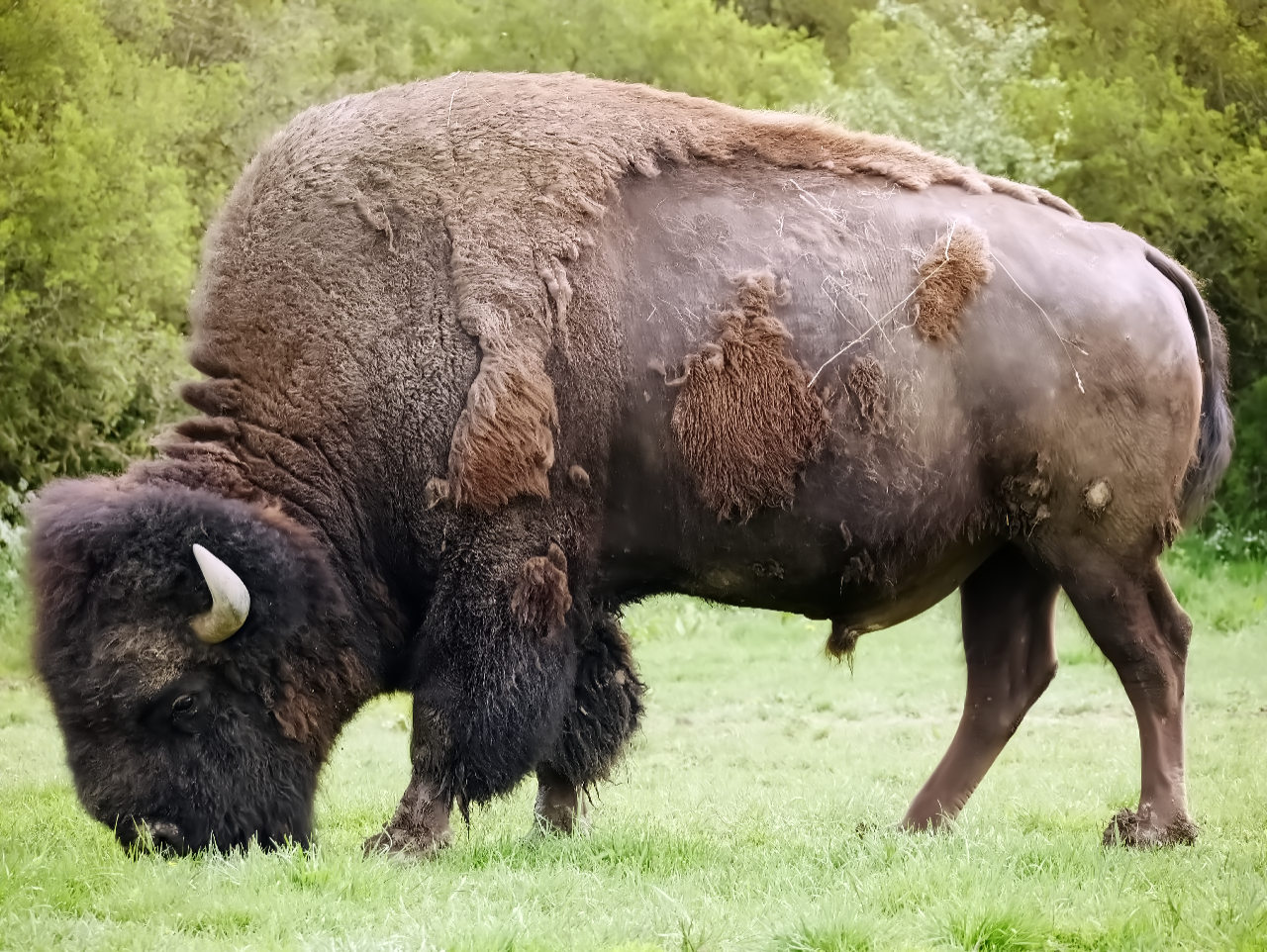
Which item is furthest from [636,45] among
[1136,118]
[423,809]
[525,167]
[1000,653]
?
[423,809]

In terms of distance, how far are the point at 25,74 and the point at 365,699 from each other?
10.0 metres

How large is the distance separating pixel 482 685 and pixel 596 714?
2.08 ft

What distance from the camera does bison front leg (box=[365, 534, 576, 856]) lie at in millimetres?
5105

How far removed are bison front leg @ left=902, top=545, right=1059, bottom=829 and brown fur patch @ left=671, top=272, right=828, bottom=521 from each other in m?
1.19

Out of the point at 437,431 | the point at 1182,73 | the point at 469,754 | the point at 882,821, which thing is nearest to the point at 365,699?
the point at 469,754

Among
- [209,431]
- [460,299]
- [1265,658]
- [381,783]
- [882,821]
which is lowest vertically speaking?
[1265,658]

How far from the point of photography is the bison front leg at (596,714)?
5.54 meters

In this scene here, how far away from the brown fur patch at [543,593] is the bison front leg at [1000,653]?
1815mm

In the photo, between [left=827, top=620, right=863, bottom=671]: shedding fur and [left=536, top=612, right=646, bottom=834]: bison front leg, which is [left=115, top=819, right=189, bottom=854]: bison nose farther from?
[left=827, top=620, right=863, bottom=671]: shedding fur

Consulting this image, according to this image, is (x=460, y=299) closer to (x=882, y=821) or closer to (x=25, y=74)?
(x=882, y=821)

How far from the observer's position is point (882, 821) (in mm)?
5965

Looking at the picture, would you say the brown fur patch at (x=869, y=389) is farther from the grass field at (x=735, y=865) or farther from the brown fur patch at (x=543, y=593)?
the grass field at (x=735, y=865)

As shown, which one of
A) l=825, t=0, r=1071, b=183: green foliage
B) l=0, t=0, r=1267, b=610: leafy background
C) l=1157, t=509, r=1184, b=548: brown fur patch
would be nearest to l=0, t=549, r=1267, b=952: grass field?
l=1157, t=509, r=1184, b=548: brown fur patch

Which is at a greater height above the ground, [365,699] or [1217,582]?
[365,699]
